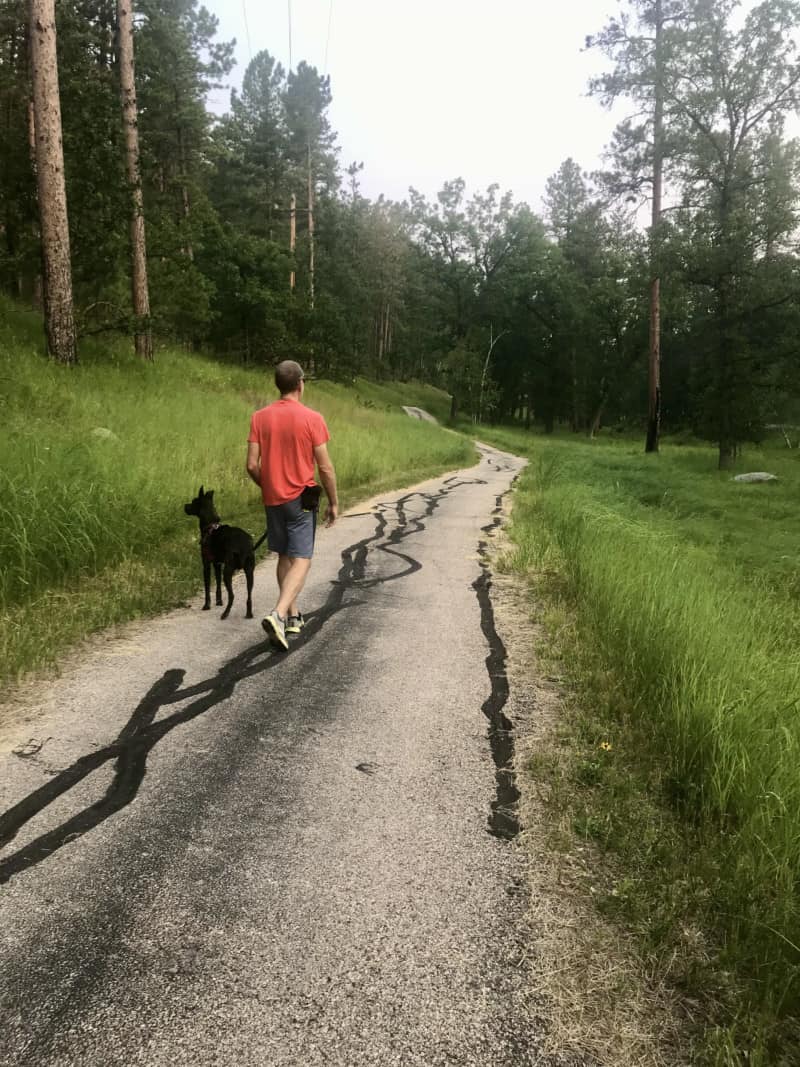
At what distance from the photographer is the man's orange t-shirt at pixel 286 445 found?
179 inches

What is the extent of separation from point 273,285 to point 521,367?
33300mm

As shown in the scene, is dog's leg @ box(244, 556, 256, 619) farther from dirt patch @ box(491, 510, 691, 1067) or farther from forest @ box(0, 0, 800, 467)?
forest @ box(0, 0, 800, 467)

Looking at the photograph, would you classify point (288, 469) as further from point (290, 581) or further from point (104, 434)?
point (104, 434)

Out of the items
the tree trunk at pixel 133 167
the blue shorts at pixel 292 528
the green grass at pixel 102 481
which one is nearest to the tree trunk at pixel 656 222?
the green grass at pixel 102 481

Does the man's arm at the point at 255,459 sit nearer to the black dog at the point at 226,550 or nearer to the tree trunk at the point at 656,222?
the black dog at the point at 226,550

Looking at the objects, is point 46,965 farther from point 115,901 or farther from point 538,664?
point 538,664

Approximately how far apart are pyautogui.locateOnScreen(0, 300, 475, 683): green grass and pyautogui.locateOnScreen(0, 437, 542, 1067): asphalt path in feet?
3.03

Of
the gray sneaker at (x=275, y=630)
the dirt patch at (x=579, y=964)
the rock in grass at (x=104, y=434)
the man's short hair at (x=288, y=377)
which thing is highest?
the man's short hair at (x=288, y=377)

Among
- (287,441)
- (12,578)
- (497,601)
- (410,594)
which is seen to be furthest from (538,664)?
(12,578)

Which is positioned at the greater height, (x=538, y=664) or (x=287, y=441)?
(x=287, y=441)

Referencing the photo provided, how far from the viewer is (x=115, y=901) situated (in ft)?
6.89

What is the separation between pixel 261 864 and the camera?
2299 mm

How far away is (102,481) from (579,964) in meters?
6.54

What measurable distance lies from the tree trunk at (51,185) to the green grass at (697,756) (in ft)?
32.3
